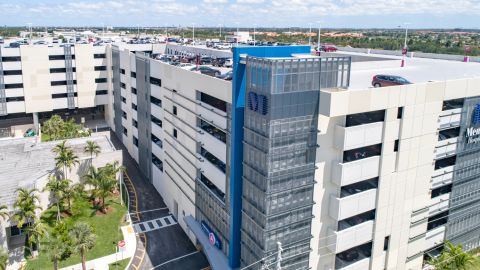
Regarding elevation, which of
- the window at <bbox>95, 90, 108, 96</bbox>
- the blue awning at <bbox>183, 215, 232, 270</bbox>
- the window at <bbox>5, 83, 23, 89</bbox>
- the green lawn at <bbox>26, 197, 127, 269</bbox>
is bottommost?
the green lawn at <bbox>26, 197, 127, 269</bbox>

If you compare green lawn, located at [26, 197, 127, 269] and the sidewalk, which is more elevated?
green lawn, located at [26, 197, 127, 269]

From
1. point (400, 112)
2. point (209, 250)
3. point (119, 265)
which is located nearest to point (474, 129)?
point (400, 112)

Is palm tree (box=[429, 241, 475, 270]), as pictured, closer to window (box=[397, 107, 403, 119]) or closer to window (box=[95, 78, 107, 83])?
window (box=[397, 107, 403, 119])

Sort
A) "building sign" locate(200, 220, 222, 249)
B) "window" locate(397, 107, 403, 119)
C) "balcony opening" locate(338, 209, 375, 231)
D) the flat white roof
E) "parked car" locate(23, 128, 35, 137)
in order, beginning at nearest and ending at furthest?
"window" locate(397, 107, 403, 119) → "balcony opening" locate(338, 209, 375, 231) → "building sign" locate(200, 220, 222, 249) → the flat white roof → "parked car" locate(23, 128, 35, 137)

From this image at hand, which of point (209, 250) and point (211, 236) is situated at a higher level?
Answer: point (211, 236)

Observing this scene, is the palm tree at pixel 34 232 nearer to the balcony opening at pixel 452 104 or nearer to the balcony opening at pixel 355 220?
the balcony opening at pixel 355 220

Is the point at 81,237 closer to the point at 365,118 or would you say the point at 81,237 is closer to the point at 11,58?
the point at 365,118

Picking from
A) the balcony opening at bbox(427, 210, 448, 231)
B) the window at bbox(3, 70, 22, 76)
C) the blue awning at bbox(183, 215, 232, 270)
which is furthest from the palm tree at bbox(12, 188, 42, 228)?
the window at bbox(3, 70, 22, 76)
